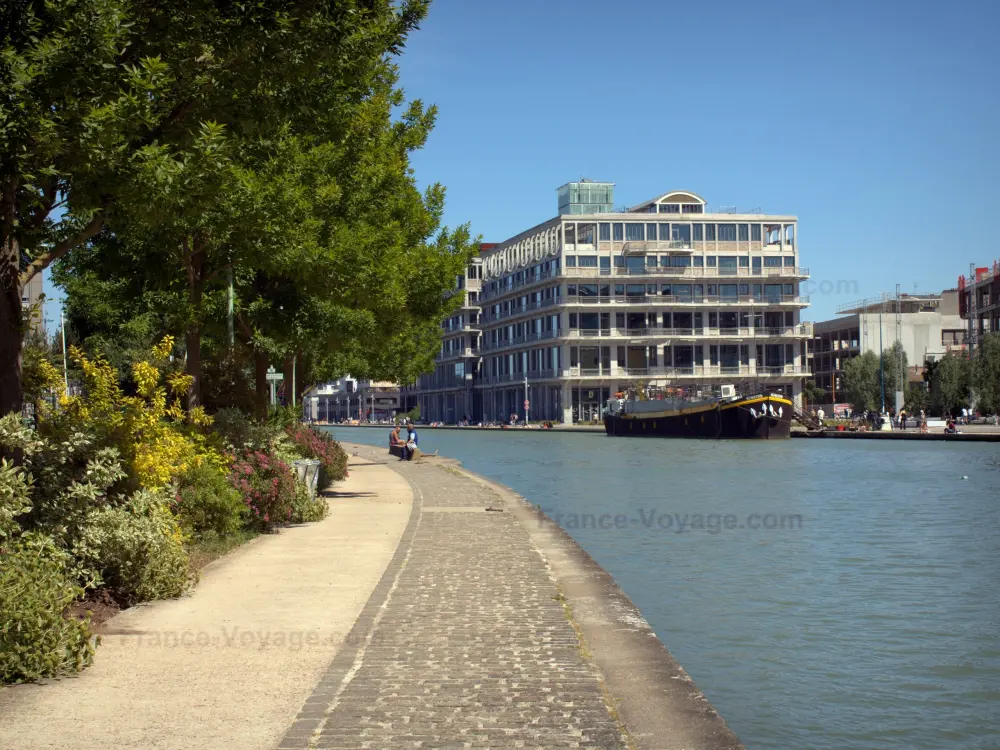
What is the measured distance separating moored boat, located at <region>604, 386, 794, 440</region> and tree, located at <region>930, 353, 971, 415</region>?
1663 centimetres

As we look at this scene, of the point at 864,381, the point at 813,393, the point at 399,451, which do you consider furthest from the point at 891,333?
the point at 399,451

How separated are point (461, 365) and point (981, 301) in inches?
2797

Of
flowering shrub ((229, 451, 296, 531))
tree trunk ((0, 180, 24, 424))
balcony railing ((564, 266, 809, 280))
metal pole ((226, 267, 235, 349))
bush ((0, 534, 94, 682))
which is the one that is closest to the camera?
bush ((0, 534, 94, 682))

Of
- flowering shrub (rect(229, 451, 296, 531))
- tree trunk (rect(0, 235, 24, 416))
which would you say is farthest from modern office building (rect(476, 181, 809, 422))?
tree trunk (rect(0, 235, 24, 416))

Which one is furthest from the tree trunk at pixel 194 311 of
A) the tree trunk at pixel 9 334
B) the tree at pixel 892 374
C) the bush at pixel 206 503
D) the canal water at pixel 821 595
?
the tree at pixel 892 374

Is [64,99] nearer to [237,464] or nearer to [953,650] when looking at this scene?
[237,464]

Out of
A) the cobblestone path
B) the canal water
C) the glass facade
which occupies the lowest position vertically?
the canal water

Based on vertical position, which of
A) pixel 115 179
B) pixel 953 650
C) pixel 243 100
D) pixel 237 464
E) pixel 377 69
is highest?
pixel 377 69

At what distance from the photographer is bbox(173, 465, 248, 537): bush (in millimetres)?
14789

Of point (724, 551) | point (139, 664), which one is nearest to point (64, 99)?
point (139, 664)

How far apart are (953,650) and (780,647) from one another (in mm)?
1846

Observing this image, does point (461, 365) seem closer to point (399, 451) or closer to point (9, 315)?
point (399, 451)

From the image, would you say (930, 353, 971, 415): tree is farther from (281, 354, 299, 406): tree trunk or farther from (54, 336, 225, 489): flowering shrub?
(54, 336, 225, 489): flowering shrub

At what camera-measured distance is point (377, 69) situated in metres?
21.1
